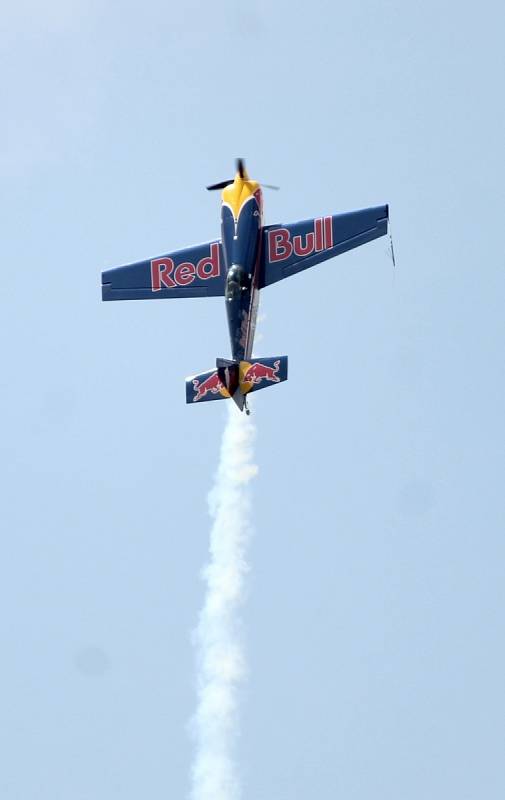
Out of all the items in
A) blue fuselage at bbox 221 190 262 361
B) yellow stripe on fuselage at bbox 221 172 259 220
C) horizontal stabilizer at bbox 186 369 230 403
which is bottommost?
horizontal stabilizer at bbox 186 369 230 403

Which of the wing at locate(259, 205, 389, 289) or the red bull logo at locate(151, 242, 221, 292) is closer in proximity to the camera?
the wing at locate(259, 205, 389, 289)

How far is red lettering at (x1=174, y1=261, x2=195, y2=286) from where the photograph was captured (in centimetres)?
8600

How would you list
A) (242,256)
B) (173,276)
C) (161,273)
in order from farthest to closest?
1. (161,273)
2. (173,276)
3. (242,256)

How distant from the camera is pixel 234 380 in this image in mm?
79125

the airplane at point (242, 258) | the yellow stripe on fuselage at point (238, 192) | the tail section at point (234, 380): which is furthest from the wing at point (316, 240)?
the tail section at point (234, 380)

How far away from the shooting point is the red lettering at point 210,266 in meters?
85.6

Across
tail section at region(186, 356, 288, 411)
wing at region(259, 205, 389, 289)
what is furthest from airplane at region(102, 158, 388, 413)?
tail section at region(186, 356, 288, 411)

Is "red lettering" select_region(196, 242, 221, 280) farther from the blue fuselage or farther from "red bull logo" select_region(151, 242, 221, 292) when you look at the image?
the blue fuselage

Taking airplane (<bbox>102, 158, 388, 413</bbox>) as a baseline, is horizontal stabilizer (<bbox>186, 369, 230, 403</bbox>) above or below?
below

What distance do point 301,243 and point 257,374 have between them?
7803mm

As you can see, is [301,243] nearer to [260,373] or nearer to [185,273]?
[185,273]

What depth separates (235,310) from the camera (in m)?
82.1

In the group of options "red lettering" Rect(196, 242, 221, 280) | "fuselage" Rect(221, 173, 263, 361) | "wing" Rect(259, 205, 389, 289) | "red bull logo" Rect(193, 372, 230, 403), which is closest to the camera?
"red bull logo" Rect(193, 372, 230, 403)

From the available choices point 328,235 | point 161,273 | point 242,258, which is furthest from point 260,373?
point 161,273
